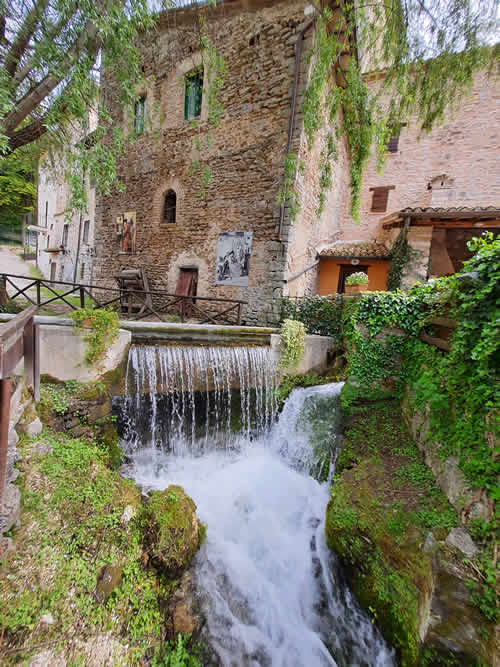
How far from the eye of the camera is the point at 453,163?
450 inches

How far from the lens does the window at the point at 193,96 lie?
9023mm

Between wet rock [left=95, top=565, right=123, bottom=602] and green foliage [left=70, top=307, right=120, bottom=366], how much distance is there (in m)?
2.50

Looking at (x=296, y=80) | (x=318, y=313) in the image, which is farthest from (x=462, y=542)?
(x=296, y=80)

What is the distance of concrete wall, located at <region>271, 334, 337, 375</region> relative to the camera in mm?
5895

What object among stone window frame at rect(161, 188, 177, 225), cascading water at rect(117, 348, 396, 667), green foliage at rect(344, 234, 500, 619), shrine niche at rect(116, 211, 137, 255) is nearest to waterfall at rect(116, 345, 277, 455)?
cascading water at rect(117, 348, 396, 667)

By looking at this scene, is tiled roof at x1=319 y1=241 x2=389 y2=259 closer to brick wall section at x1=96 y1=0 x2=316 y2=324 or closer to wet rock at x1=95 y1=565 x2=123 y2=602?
brick wall section at x1=96 y1=0 x2=316 y2=324

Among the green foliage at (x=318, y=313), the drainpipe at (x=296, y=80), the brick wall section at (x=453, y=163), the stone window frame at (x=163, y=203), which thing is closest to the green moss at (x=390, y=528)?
the green foliage at (x=318, y=313)

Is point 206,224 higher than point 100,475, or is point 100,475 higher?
point 206,224

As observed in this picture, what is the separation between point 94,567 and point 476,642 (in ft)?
9.76

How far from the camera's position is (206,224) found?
8883 mm

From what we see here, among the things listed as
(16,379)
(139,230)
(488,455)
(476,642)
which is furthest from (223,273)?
(476,642)

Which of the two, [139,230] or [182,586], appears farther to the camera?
[139,230]

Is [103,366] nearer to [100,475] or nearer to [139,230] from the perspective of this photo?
[100,475]

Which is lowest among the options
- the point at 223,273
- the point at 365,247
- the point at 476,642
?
the point at 476,642
